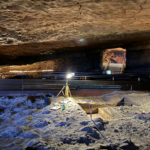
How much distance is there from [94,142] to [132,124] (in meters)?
1.50

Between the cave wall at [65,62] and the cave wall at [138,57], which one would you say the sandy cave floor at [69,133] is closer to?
the cave wall at [138,57]

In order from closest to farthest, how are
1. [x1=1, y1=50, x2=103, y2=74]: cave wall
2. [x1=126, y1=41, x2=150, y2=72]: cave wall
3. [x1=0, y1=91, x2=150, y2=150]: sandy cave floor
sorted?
[x1=0, y1=91, x2=150, y2=150]: sandy cave floor
[x1=126, y1=41, x2=150, y2=72]: cave wall
[x1=1, y1=50, x2=103, y2=74]: cave wall

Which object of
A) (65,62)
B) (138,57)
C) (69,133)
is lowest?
(69,133)

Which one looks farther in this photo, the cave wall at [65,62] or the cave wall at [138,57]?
the cave wall at [65,62]

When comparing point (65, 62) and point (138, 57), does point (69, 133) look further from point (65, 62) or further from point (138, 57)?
point (65, 62)

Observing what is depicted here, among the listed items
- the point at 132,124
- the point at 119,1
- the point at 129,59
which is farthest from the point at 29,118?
the point at 129,59

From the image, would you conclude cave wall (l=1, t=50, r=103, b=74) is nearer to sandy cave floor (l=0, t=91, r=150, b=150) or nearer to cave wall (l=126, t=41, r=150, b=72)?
cave wall (l=126, t=41, r=150, b=72)

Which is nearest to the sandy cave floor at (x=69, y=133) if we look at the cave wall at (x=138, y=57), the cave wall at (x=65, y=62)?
the cave wall at (x=138, y=57)

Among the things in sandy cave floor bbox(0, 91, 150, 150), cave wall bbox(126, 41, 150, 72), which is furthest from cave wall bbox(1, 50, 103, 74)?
sandy cave floor bbox(0, 91, 150, 150)

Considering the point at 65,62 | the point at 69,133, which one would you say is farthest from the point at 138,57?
the point at 69,133

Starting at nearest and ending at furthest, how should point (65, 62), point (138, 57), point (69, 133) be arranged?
point (69, 133)
point (138, 57)
point (65, 62)

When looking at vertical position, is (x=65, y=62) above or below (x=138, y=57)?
above

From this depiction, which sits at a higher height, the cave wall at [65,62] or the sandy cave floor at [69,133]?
the cave wall at [65,62]

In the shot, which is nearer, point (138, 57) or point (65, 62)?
point (138, 57)
